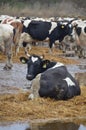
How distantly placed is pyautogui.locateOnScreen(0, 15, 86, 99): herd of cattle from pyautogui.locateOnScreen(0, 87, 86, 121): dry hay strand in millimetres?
248

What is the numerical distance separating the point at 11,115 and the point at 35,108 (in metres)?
0.69

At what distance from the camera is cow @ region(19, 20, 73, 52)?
2422 centimetres

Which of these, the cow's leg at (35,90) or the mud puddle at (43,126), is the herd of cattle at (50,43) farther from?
the mud puddle at (43,126)

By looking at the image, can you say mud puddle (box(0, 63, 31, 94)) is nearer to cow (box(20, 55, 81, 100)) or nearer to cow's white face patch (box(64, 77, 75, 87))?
cow (box(20, 55, 81, 100))

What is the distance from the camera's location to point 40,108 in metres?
10.0

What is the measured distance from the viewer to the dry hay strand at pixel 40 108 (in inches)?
376

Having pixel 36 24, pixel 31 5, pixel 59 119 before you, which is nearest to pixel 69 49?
pixel 36 24

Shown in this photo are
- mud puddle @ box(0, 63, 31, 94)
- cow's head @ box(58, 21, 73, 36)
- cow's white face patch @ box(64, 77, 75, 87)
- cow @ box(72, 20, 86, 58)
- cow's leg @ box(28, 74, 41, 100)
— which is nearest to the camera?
cow's leg @ box(28, 74, 41, 100)

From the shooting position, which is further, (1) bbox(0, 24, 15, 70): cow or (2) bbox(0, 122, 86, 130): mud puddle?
(1) bbox(0, 24, 15, 70): cow

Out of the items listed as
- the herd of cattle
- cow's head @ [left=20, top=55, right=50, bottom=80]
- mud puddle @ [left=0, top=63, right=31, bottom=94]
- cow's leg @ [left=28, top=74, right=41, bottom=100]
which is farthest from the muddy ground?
mud puddle @ [left=0, top=63, right=31, bottom=94]

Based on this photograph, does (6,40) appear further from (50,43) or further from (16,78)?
(50,43)

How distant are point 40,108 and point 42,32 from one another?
15.1 meters

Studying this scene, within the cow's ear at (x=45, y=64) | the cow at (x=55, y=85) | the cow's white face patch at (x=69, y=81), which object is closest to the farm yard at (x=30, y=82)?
the cow at (x=55, y=85)

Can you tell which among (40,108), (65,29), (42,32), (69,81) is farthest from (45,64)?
(65,29)
